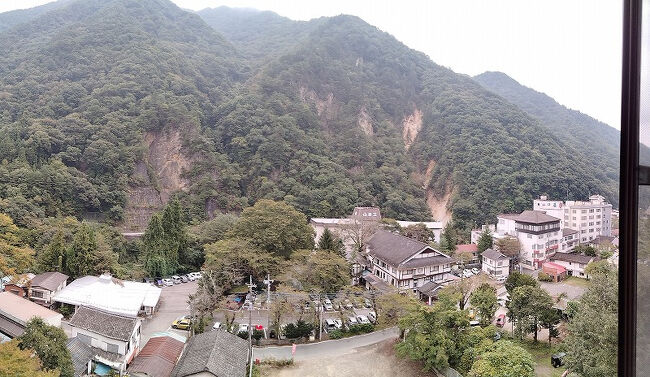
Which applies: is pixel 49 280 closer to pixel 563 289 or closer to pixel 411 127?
pixel 563 289

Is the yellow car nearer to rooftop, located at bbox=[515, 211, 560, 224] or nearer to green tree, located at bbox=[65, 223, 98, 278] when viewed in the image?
green tree, located at bbox=[65, 223, 98, 278]

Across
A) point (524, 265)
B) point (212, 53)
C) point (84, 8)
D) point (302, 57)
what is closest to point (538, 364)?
point (524, 265)

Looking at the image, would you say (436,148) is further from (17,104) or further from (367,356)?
(17,104)

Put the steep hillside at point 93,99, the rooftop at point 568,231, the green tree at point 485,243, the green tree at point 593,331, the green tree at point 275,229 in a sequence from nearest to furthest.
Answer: the green tree at point 593,331
the green tree at point 275,229
the green tree at point 485,243
the rooftop at point 568,231
the steep hillside at point 93,99

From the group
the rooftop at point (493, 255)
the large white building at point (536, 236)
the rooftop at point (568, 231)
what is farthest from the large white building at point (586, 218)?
the rooftop at point (493, 255)

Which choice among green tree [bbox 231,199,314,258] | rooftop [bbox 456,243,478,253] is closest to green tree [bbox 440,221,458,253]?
rooftop [bbox 456,243,478,253]

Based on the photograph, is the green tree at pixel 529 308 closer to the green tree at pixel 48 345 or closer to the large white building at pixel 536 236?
the large white building at pixel 536 236
